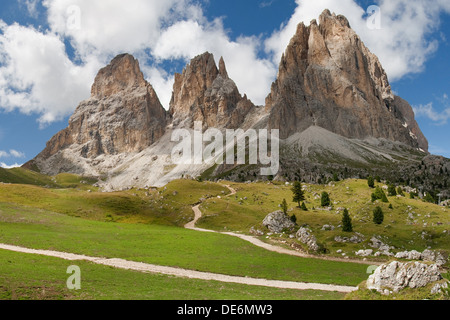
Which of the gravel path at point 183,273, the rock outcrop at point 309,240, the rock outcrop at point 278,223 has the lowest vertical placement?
the gravel path at point 183,273

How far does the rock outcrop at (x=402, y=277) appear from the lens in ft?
74.9

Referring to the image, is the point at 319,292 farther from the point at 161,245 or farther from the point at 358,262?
the point at 161,245

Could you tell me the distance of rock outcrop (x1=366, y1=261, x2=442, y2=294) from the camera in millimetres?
22828

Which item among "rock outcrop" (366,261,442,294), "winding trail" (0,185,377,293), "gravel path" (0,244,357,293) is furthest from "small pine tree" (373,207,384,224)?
"rock outcrop" (366,261,442,294)

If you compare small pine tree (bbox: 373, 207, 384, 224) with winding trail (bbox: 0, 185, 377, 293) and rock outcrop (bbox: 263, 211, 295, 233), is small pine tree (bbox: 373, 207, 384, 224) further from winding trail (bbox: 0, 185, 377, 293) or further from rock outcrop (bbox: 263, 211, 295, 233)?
winding trail (bbox: 0, 185, 377, 293)

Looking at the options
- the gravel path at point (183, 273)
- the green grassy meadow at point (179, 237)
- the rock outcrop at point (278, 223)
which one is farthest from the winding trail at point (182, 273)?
the rock outcrop at point (278, 223)

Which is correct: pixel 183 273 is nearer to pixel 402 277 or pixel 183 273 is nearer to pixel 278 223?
pixel 402 277

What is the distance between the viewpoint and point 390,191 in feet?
330

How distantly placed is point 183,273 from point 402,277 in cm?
2219

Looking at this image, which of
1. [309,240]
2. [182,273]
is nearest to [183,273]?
[182,273]

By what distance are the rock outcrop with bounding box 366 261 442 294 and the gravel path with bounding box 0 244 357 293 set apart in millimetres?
7653

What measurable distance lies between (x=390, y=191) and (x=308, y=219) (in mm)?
37974

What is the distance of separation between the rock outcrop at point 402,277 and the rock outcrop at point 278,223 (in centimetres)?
4940

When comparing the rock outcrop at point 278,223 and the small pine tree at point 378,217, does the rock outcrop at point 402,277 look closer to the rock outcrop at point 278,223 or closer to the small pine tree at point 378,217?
the rock outcrop at point 278,223
